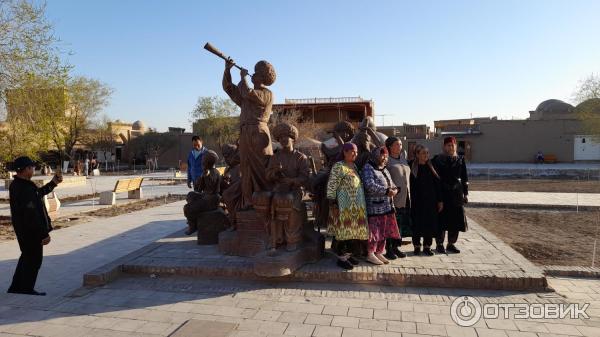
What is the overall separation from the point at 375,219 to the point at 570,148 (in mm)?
37487

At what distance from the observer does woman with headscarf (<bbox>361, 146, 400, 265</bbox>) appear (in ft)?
15.4

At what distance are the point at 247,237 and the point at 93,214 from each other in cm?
725

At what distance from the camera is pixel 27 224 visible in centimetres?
439

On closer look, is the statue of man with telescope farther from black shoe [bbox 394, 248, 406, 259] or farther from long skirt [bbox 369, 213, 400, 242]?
black shoe [bbox 394, 248, 406, 259]

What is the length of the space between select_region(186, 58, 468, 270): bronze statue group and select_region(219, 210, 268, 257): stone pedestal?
→ 14 centimetres

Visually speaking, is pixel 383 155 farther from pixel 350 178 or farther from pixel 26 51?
pixel 26 51

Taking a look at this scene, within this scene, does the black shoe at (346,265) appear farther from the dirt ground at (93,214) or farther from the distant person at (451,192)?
the dirt ground at (93,214)

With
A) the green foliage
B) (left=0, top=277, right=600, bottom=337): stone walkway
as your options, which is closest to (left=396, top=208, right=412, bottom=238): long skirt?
(left=0, top=277, right=600, bottom=337): stone walkway

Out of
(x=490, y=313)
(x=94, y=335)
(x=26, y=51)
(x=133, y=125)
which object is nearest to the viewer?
(x=94, y=335)

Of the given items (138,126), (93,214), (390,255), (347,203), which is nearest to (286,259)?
(347,203)

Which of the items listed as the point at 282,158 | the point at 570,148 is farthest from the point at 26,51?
the point at 570,148

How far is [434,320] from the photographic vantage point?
3.51 m

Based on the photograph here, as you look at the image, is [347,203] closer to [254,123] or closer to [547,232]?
[254,123]

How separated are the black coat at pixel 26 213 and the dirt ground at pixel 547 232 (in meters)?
6.43
